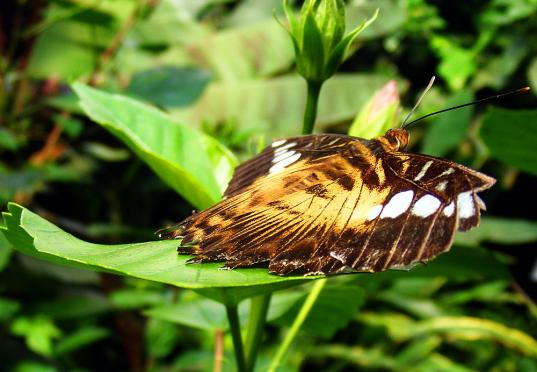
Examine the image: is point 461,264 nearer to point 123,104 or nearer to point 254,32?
point 123,104

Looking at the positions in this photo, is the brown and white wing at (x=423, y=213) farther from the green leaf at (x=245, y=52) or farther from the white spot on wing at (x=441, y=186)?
the green leaf at (x=245, y=52)

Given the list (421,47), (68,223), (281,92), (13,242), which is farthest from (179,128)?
(421,47)

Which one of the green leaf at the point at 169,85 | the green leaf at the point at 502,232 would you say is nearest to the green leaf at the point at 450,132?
the green leaf at the point at 502,232

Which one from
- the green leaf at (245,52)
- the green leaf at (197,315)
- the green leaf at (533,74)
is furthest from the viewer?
the green leaf at (245,52)

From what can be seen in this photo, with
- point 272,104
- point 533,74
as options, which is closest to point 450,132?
point 533,74

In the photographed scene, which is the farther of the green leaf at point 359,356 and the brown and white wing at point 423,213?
the green leaf at point 359,356

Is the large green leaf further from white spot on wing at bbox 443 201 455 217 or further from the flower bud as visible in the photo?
white spot on wing at bbox 443 201 455 217

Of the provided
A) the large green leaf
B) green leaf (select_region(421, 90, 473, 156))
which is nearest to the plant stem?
green leaf (select_region(421, 90, 473, 156))
